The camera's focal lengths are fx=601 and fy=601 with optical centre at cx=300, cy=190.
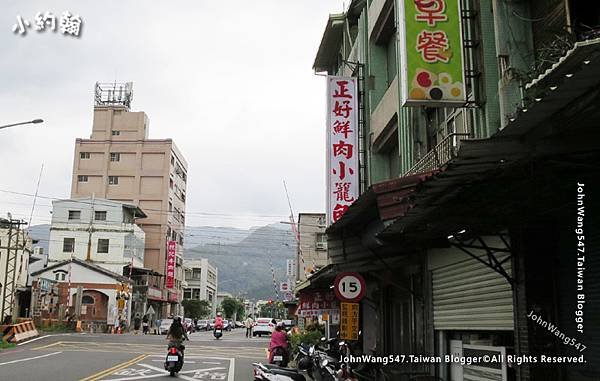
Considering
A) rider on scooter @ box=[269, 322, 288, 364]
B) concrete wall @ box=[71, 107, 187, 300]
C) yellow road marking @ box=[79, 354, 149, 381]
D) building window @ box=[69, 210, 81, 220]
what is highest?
concrete wall @ box=[71, 107, 187, 300]

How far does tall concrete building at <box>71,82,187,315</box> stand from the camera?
69875 millimetres

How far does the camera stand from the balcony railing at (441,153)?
10820 mm

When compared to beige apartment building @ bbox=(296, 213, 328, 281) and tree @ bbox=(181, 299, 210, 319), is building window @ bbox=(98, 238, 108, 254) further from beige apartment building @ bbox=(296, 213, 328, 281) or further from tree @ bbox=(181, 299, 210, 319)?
tree @ bbox=(181, 299, 210, 319)

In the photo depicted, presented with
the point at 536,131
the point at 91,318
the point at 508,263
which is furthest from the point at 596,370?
the point at 91,318

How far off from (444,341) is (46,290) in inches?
1605

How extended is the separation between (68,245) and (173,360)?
47.1m

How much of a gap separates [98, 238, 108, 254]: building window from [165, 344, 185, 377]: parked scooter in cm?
4525

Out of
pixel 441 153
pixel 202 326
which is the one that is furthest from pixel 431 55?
pixel 202 326

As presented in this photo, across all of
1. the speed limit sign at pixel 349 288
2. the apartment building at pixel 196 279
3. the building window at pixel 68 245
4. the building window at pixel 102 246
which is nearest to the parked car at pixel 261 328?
Result: the building window at pixel 102 246

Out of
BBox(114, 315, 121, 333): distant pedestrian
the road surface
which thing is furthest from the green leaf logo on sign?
BBox(114, 315, 121, 333): distant pedestrian

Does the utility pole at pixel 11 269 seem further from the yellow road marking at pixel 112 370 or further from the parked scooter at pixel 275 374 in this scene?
the parked scooter at pixel 275 374

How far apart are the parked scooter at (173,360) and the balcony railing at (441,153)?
7.88 m

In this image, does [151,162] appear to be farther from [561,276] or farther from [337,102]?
[561,276]

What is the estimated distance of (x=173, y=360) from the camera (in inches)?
623
